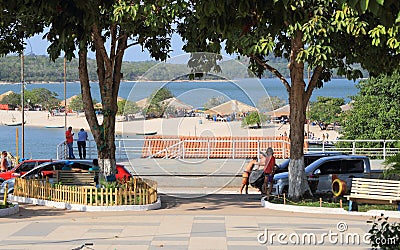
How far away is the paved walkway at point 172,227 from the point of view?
1443 centimetres

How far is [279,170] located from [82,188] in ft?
28.3

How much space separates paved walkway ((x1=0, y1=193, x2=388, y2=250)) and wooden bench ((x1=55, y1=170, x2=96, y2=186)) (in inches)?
64.2

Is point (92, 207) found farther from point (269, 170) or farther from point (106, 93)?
point (269, 170)

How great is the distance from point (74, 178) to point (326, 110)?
300ft

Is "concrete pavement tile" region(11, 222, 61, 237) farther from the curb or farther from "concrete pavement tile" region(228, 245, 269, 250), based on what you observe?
the curb

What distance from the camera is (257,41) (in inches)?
743

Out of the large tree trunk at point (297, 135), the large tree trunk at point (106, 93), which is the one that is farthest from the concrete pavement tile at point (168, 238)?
the large tree trunk at point (106, 93)

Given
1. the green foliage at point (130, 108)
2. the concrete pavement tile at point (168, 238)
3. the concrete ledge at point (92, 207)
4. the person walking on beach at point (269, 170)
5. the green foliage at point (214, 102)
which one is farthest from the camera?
the green foliage at point (214, 102)

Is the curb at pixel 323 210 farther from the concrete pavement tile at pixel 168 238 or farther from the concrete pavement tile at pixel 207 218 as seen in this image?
the concrete pavement tile at pixel 168 238

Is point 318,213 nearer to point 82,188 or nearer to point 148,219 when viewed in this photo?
point 148,219

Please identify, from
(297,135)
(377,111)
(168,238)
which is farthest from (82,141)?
(377,111)

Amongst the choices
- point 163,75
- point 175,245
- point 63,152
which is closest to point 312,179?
point 163,75

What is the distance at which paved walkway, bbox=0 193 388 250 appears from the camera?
1443 cm

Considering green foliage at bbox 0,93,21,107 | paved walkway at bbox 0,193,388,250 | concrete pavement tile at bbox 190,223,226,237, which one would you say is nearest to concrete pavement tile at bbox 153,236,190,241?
paved walkway at bbox 0,193,388,250
